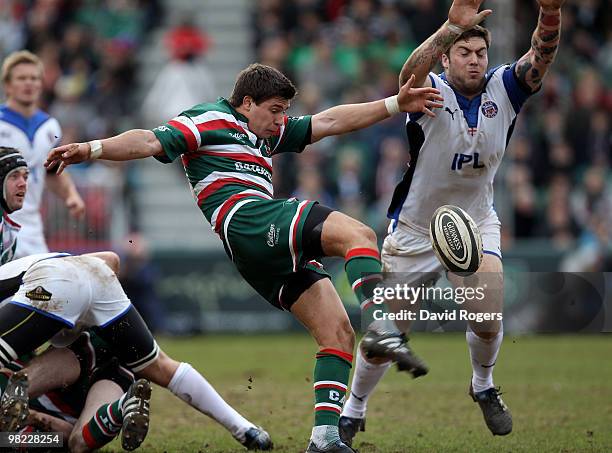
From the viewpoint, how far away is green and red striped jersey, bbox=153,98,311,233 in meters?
7.28

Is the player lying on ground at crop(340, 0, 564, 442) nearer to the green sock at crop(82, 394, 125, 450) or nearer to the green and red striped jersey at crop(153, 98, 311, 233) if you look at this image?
the green and red striped jersey at crop(153, 98, 311, 233)

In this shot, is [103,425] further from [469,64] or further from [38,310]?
[469,64]

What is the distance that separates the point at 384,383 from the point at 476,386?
3.41 m

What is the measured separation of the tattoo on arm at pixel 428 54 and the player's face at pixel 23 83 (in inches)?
172

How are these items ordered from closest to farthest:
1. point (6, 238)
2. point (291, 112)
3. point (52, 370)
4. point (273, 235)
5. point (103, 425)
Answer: point (273, 235)
point (103, 425)
point (52, 370)
point (6, 238)
point (291, 112)

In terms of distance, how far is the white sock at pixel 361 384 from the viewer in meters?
8.42

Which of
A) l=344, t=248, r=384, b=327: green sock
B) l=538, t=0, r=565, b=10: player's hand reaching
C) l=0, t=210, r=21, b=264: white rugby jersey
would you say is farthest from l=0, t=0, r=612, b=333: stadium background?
l=344, t=248, r=384, b=327: green sock

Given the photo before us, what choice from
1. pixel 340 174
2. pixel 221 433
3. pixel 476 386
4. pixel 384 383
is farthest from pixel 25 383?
pixel 340 174

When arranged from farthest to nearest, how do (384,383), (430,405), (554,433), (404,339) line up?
(384,383)
(430,405)
(554,433)
(404,339)

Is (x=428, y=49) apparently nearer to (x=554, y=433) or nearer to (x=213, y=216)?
(x=213, y=216)

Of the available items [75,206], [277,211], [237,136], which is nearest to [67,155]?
[237,136]

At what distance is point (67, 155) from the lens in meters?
6.82

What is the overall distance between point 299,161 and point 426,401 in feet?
28.8

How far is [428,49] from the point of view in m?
7.79
